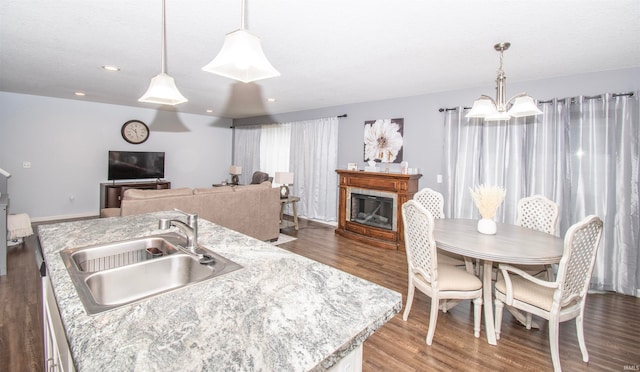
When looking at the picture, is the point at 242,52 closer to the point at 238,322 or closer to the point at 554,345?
the point at 238,322

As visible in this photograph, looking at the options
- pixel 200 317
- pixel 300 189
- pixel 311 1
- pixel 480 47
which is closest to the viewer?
pixel 200 317

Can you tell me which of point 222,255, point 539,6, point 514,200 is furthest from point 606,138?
point 222,255

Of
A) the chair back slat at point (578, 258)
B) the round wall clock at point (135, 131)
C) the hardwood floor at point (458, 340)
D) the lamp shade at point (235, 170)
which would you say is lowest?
the hardwood floor at point (458, 340)

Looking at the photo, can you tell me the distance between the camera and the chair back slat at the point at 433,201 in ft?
11.2

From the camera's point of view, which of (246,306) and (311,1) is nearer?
(246,306)

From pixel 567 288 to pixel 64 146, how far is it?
25.3 feet

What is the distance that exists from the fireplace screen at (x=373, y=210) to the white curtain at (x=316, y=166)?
83 centimetres

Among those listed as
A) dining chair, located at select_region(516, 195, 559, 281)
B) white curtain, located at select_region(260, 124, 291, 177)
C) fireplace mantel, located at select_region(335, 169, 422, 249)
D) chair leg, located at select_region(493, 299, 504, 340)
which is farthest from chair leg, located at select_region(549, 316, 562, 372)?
white curtain, located at select_region(260, 124, 291, 177)

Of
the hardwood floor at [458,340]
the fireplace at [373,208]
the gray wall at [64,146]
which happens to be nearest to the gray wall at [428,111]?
the fireplace at [373,208]

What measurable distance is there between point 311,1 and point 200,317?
196cm

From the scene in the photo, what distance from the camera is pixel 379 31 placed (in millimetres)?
2381

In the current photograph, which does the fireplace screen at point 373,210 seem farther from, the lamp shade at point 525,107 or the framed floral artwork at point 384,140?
the lamp shade at point 525,107

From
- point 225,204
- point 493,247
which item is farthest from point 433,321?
point 225,204

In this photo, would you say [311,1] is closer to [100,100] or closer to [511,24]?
[511,24]
